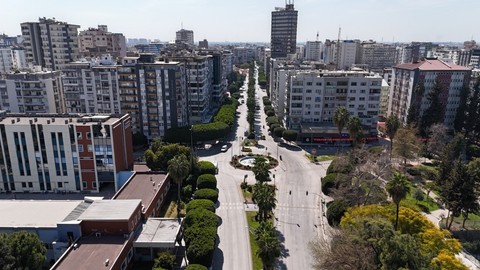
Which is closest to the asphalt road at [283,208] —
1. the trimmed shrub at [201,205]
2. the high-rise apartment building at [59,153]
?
the trimmed shrub at [201,205]

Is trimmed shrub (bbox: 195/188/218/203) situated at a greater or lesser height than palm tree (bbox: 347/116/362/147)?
lesser

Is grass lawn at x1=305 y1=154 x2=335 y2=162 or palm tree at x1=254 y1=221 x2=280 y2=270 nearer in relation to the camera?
palm tree at x1=254 y1=221 x2=280 y2=270

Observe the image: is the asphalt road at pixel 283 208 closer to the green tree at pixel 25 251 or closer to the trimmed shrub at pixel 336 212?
the trimmed shrub at pixel 336 212

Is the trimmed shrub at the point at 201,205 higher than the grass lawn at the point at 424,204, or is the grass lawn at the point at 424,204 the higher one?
the trimmed shrub at the point at 201,205

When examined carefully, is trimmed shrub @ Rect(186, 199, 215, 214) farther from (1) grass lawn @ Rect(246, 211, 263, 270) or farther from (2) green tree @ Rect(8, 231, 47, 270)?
(2) green tree @ Rect(8, 231, 47, 270)

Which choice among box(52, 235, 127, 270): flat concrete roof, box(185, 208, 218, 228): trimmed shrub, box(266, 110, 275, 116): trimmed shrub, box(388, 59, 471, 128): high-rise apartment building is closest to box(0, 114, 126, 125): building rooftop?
box(185, 208, 218, 228): trimmed shrub

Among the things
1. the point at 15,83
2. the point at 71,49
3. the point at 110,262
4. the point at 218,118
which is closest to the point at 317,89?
the point at 218,118

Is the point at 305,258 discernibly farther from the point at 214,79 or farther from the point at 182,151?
the point at 214,79
